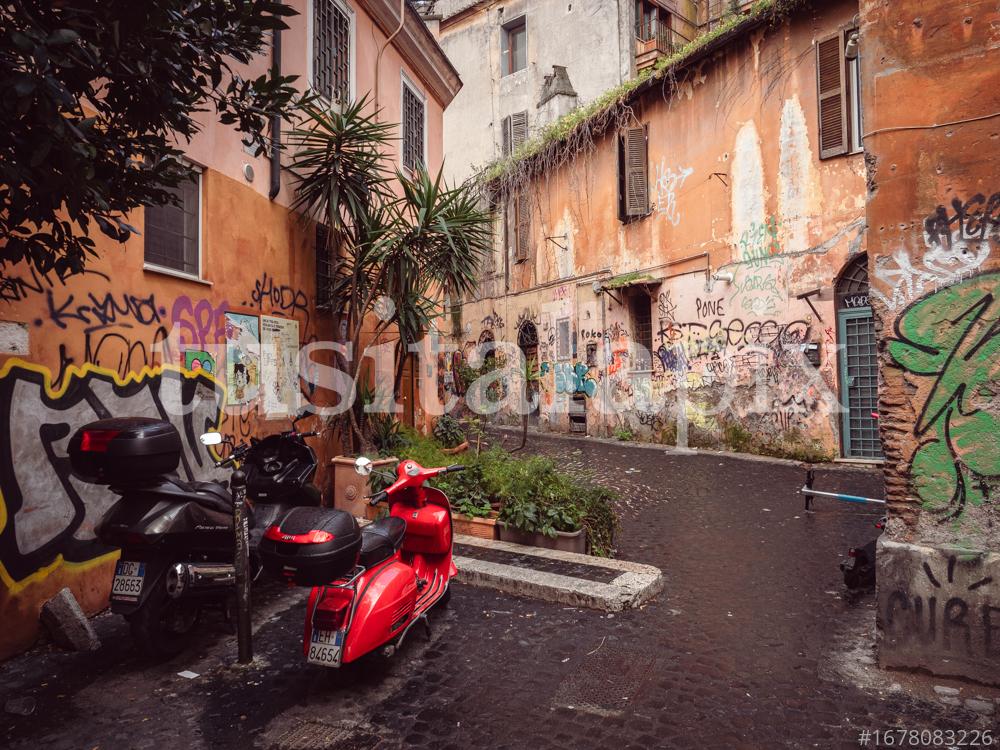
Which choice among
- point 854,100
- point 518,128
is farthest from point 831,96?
point 518,128

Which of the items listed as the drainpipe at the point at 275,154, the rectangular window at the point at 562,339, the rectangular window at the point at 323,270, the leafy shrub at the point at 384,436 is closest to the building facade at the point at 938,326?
the drainpipe at the point at 275,154

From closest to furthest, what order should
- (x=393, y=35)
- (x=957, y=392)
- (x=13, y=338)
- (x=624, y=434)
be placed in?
(x=957, y=392) < (x=13, y=338) < (x=393, y=35) < (x=624, y=434)

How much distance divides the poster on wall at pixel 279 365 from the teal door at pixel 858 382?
8851mm

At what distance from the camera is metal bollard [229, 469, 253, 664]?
354 cm

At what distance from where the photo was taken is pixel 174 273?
5113mm

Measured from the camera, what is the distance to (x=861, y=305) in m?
10.7

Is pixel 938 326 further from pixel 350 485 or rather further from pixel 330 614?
pixel 350 485

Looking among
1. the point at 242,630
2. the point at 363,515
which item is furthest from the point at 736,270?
the point at 242,630

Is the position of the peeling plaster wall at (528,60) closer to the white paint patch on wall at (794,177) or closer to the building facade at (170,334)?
the white paint patch on wall at (794,177)

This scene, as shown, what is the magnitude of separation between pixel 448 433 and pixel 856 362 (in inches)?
269

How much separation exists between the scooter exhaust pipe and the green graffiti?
152 inches

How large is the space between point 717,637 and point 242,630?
2.73m

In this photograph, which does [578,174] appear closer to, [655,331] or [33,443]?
[655,331]

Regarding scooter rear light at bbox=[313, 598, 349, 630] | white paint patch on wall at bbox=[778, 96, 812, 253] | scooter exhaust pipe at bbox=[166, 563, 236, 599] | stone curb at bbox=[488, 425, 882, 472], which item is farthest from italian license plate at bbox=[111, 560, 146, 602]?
white paint patch on wall at bbox=[778, 96, 812, 253]
